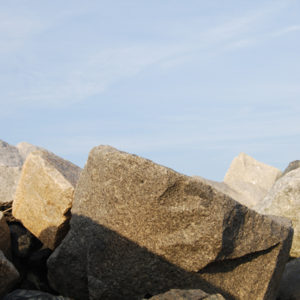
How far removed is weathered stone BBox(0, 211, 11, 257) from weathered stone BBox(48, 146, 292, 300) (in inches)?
38.3

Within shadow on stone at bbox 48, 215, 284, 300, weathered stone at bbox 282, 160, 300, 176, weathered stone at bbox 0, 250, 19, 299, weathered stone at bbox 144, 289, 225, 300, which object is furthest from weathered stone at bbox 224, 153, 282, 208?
weathered stone at bbox 0, 250, 19, 299

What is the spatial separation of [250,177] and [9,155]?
1028 centimetres

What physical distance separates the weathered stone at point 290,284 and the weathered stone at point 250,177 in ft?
32.4

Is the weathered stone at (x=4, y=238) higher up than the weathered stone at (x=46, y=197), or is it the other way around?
the weathered stone at (x=46, y=197)

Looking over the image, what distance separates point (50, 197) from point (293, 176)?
4.51 m

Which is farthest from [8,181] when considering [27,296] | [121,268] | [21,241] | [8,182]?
[121,268]

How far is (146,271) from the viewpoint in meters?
5.42

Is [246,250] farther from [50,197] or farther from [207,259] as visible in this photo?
[50,197]

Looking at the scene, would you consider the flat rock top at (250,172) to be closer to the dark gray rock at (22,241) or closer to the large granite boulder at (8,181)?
the large granite boulder at (8,181)

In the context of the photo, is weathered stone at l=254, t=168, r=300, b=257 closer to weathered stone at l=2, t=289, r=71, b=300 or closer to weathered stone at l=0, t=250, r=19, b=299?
weathered stone at l=2, t=289, r=71, b=300

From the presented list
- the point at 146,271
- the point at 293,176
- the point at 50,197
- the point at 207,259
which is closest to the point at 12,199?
the point at 50,197

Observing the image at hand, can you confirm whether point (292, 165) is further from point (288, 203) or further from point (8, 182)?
point (8, 182)

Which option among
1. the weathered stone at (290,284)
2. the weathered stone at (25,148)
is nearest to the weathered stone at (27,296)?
the weathered stone at (290,284)

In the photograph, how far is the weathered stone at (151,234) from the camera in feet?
17.2
